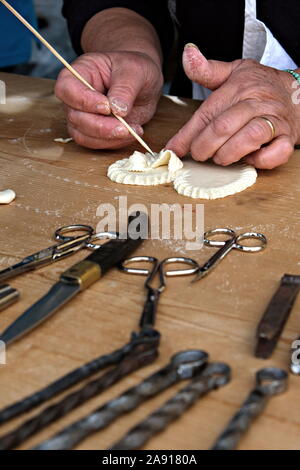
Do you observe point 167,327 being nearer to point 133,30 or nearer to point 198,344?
point 198,344

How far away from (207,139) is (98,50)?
62 cm

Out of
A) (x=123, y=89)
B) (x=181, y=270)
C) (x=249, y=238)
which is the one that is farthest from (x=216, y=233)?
(x=123, y=89)

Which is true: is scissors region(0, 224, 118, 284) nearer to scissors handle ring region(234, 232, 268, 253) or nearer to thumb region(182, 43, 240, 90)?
scissors handle ring region(234, 232, 268, 253)

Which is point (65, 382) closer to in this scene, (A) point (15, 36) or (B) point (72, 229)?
(B) point (72, 229)

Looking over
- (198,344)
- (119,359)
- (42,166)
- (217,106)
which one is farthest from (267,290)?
(42,166)

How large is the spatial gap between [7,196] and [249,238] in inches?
19.5

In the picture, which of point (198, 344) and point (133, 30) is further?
point (133, 30)

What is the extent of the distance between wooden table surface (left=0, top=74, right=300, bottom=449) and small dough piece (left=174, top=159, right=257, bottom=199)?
2 cm

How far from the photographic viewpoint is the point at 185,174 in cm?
134

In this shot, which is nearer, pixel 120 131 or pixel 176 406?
pixel 176 406

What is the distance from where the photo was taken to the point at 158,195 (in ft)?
4.22

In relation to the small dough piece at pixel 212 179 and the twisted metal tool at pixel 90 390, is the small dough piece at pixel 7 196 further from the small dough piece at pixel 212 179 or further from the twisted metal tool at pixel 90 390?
the twisted metal tool at pixel 90 390

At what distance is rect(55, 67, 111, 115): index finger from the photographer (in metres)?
1.41

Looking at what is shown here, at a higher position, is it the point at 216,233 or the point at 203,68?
the point at 203,68
